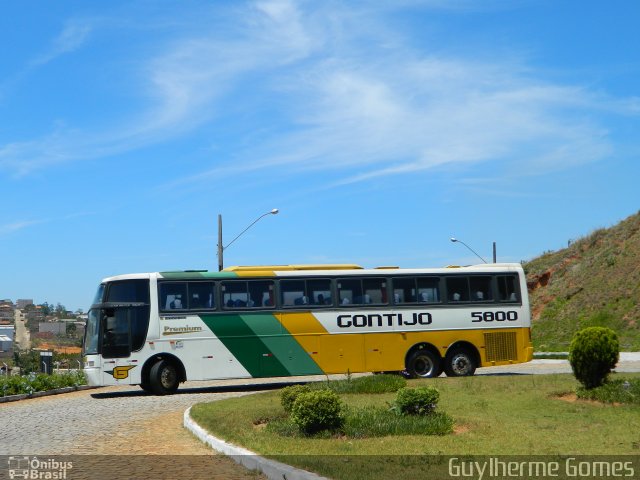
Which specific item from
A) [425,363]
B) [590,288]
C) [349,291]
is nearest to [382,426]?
[349,291]

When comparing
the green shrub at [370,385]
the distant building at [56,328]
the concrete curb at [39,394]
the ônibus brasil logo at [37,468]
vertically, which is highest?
the distant building at [56,328]

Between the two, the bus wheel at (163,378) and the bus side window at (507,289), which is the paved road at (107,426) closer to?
the bus wheel at (163,378)

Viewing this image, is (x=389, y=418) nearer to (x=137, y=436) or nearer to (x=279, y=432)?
(x=279, y=432)

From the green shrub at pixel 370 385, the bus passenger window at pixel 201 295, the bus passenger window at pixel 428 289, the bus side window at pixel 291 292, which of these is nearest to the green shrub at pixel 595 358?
the green shrub at pixel 370 385

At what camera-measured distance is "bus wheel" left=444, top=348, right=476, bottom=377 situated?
88.1ft

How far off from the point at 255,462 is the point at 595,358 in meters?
8.87

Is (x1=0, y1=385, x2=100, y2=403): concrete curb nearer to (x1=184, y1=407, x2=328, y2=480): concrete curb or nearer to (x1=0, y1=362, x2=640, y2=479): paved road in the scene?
(x1=0, y1=362, x2=640, y2=479): paved road

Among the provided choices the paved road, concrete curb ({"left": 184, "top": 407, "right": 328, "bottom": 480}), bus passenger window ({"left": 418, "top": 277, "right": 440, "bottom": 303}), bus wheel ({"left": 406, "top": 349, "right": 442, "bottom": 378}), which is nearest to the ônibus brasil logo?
the paved road

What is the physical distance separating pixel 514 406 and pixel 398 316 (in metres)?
10.5

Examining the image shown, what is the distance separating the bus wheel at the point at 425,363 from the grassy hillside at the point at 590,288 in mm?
22469

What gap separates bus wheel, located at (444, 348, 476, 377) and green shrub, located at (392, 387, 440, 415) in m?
12.4

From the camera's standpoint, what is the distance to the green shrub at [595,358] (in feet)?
55.1

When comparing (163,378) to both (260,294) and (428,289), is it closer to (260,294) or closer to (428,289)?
(260,294)

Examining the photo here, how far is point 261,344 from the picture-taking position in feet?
82.7
